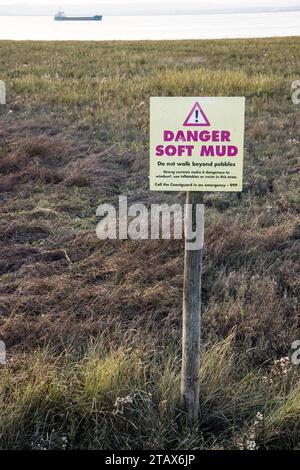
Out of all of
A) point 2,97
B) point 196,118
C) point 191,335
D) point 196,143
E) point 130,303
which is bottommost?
point 130,303

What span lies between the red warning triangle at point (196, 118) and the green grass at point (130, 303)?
1.47 m

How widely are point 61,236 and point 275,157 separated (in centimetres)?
413

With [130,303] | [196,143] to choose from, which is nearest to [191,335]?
[196,143]

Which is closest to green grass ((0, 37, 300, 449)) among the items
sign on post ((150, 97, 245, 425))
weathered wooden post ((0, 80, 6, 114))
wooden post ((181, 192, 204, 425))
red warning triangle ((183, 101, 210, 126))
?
wooden post ((181, 192, 204, 425))

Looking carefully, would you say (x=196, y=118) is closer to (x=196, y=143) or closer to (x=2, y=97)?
(x=196, y=143)

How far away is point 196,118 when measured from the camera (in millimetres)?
2779

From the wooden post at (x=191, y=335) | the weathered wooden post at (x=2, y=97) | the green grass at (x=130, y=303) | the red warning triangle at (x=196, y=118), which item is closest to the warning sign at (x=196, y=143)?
the red warning triangle at (x=196, y=118)

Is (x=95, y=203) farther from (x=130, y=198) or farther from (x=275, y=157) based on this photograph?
(x=275, y=157)

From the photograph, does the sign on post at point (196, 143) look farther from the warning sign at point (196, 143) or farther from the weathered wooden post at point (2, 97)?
the weathered wooden post at point (2, 97)

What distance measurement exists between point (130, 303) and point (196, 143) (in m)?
1.93

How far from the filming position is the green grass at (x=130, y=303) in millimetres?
3057

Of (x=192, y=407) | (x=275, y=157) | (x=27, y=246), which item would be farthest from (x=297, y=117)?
(x=192, y=407)

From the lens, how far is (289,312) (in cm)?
432

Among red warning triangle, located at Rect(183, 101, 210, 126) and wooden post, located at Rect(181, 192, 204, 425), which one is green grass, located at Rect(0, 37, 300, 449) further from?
red warning triangle, located at Rect(183, 101, 210, 126)
